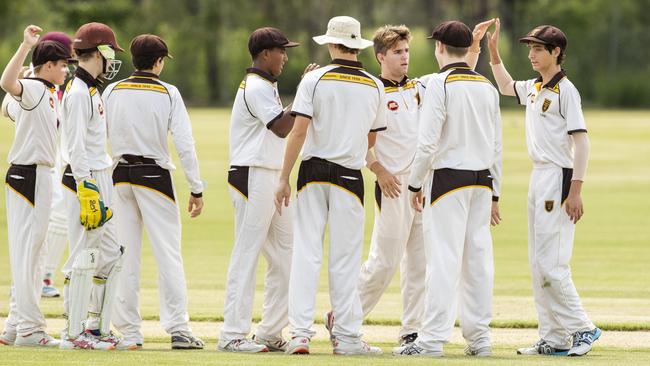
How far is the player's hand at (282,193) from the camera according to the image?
8.94 meters

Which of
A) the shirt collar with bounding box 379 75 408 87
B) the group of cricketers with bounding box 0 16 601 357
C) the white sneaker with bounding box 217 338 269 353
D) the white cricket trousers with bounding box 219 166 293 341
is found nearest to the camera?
the group of cricketers with bounding box 0 16 601 357

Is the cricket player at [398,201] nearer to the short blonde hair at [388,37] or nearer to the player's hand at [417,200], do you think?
the short blonde hair at [388,37]

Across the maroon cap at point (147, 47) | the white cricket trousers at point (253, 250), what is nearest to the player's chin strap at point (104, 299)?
the white cricket trousers at point (253, 250)

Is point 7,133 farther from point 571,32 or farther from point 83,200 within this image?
point 571,32

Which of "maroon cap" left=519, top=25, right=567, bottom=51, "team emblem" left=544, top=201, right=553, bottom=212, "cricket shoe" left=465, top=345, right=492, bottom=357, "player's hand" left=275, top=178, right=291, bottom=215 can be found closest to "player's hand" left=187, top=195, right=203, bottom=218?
"player's hand" left=275, top=178, right=291, bottom=215

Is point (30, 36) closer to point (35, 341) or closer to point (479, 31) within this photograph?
point (35, 341)

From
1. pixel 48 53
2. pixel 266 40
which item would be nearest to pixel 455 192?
pixel 266 40

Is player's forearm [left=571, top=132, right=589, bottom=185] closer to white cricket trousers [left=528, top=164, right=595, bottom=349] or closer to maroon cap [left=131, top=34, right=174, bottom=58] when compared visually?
white cricket trousers [left=528, top=164, right=595, bottom=349]

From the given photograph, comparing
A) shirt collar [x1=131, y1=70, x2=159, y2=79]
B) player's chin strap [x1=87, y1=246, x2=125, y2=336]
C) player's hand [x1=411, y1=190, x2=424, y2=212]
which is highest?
shirt collar [x1=131, y1=70, x2=159, y2=79]

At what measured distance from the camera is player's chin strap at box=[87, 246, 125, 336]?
9156 millimetres

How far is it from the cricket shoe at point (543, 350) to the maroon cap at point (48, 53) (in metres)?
4.04

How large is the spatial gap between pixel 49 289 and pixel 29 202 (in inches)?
147

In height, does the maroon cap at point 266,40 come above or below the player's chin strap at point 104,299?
above

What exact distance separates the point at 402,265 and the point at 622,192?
17578 mm
